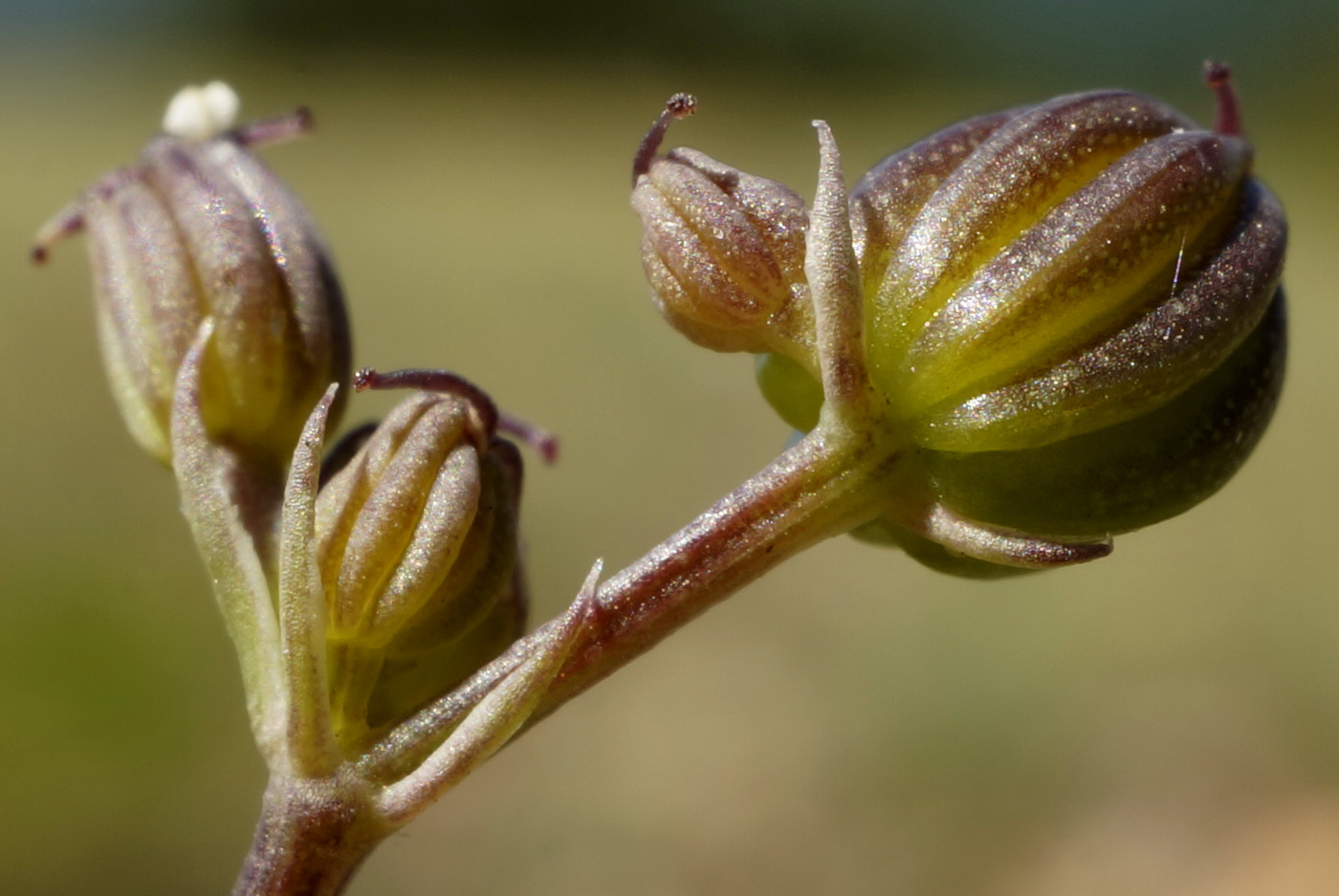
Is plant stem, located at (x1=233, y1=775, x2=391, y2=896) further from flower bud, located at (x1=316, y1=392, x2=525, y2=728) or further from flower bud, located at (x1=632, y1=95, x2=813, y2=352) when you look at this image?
flower bud, located at (x1=632, y1=95, x2=813, y2=352)

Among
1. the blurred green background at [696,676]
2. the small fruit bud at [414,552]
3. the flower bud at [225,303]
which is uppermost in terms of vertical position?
the flower bud at [225,303]

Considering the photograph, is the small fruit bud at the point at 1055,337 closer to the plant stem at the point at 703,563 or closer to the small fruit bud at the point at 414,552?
the plant stem at the point at 703,563

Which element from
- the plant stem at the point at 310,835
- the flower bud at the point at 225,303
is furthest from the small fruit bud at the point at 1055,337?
the plant stem at the point at 310,835

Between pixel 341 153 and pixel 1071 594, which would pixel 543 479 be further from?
pixel 341 153

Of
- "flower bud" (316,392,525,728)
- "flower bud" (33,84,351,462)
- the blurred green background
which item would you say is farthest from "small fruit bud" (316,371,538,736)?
the blurred green background

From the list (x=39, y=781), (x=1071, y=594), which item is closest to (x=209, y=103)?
(x=39, y=781)
